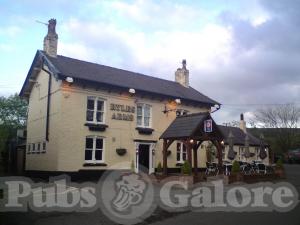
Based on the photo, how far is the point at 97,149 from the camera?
23.5 metres

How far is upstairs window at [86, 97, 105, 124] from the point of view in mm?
23594

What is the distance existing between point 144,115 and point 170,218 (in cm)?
1479

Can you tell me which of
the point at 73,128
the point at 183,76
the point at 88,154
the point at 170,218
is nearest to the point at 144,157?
the point at 88,154

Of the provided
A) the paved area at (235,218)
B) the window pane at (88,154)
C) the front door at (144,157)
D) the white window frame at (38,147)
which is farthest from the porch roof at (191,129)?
the paved area at (235,218)

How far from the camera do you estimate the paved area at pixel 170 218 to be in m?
11.1

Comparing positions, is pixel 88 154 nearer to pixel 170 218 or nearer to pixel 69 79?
pixel 69 79

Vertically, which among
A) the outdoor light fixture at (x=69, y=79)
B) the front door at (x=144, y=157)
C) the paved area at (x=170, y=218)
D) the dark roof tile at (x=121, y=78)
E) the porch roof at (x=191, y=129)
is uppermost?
the dark roof tile at (x=121, y=78)

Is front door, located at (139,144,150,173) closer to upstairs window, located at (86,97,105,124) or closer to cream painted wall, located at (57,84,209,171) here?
cream painted wall, located at (57,84,209,171)

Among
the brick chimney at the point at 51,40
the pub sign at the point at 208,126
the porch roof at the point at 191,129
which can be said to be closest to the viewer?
the porch roof at the point at 191,129

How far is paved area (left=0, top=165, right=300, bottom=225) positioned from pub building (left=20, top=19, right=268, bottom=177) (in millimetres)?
9173

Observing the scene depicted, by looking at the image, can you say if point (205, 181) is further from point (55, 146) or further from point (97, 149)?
point (55, 146)

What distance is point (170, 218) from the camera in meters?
12.0

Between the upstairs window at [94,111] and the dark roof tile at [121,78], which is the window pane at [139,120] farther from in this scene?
the upstairs window at [94,111]

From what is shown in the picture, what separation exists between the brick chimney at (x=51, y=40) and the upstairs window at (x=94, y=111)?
416 cm
